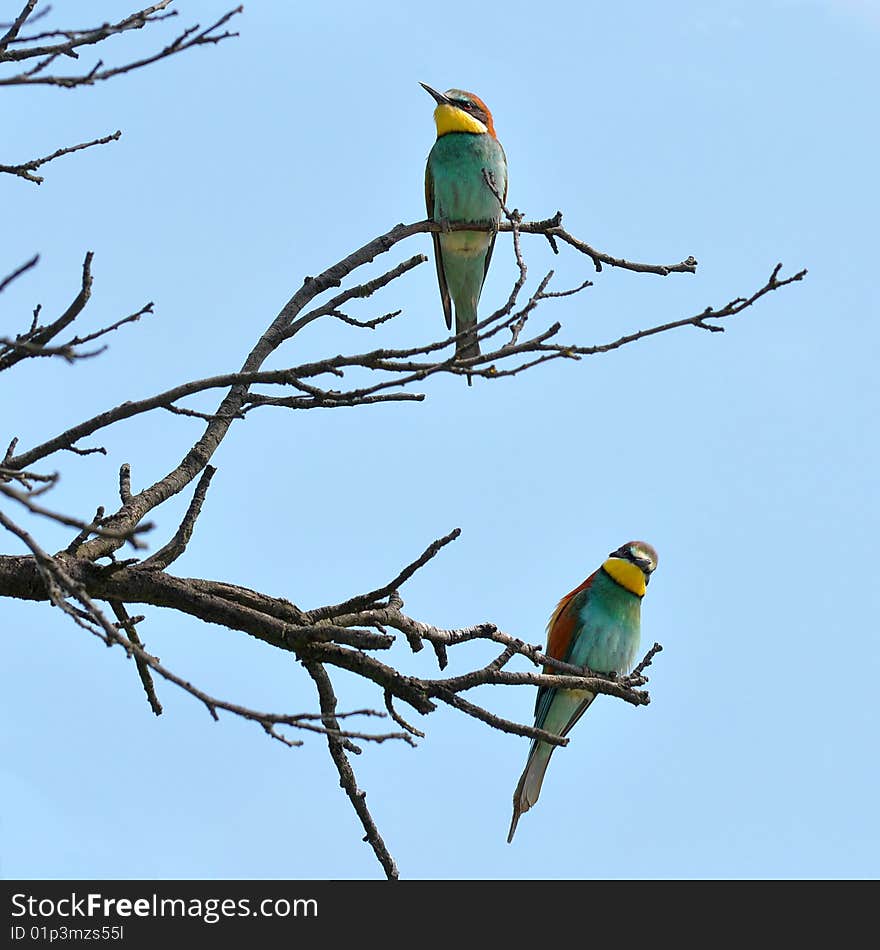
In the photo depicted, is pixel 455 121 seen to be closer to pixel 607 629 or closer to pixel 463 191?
pixel 463 191

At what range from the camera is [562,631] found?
6105 millimetres

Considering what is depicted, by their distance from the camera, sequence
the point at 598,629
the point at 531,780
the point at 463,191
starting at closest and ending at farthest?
1. the point at 531,780
2. the point at 598,629
3. the point at 463,191

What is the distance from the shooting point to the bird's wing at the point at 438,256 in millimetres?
6332

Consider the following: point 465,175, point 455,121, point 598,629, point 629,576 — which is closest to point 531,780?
point 598,629

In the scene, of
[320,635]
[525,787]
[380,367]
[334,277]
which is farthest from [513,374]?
[525,787]

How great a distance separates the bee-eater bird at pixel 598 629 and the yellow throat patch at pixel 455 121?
7.43 feet

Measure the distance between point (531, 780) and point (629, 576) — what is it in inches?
47.8

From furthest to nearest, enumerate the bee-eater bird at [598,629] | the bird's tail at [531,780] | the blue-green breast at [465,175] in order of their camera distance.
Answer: the blue-green breast at [465,175] → the bee-eater bird at [598,629] → the bird's tail at [531,780]

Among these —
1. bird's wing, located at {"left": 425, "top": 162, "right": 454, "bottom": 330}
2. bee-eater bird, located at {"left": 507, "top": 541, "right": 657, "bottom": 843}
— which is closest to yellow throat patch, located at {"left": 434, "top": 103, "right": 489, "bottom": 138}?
bird's wing, located at {"left": 425, "top": 162, "right": 454, "bottom": 330}

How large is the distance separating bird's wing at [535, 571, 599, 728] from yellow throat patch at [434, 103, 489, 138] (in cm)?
232

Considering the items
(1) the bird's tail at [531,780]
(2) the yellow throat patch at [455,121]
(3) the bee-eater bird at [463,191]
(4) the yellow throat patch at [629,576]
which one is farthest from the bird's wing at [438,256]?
(1) the bird's tail at [531,780]

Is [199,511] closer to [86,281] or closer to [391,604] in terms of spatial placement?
[391,604]

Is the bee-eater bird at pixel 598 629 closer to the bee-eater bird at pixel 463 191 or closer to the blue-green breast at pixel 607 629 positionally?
the blue-green breast at pixel 607 629

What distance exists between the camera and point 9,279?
2111 millimetres
